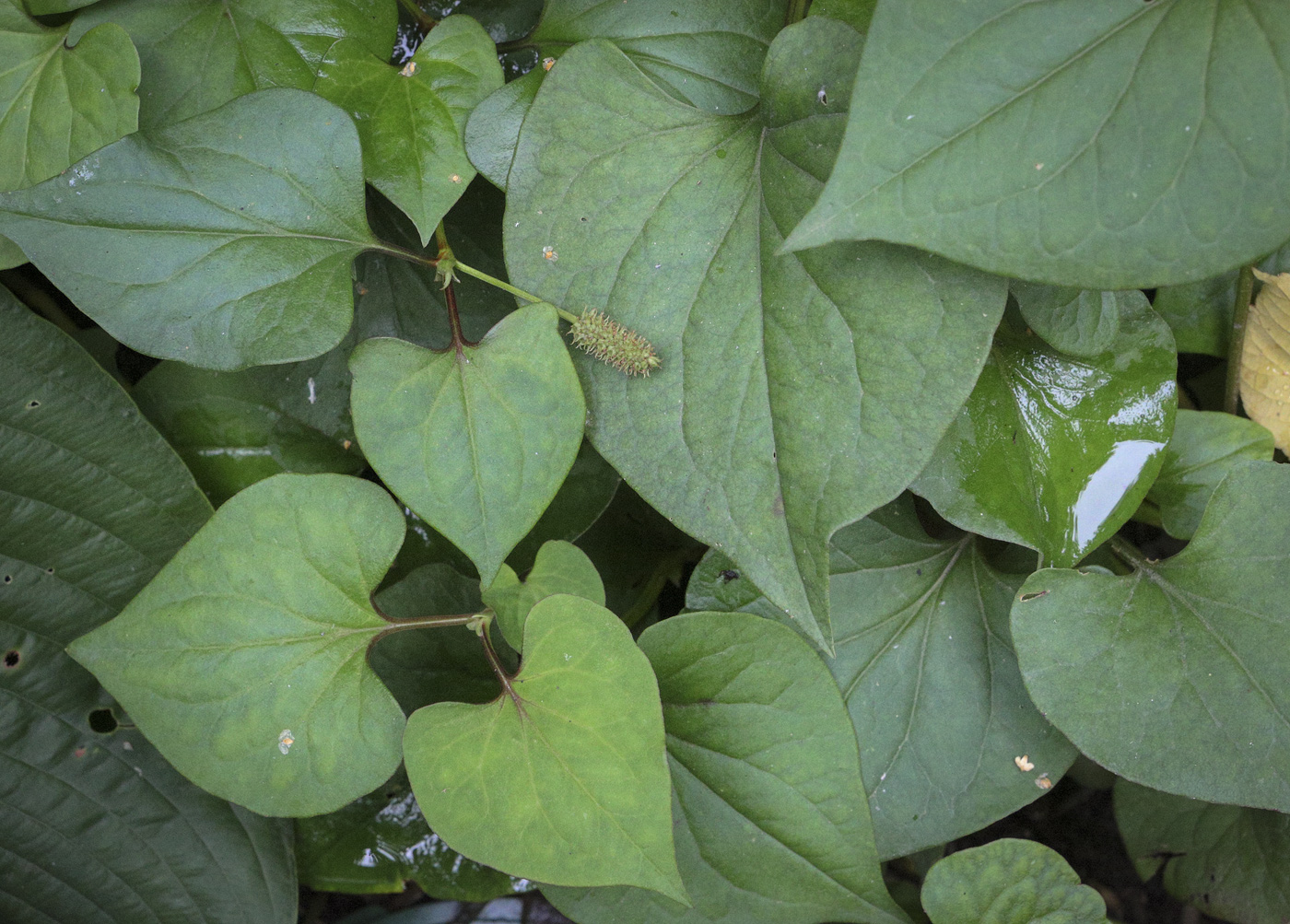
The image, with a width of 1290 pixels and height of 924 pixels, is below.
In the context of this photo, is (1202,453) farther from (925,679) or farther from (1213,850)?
(1213,850)

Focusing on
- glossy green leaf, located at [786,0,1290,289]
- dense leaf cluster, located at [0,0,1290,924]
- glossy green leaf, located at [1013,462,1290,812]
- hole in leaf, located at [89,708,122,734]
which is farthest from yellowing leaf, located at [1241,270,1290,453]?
hole in leaf, located at [89,708,122,734]

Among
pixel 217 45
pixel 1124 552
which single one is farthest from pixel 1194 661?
pixel 217 45

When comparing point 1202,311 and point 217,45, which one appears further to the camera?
point 1202,311

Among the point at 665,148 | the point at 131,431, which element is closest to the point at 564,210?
the point at 665,148

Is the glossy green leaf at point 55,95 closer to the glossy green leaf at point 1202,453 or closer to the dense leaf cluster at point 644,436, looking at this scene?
the dense leaf cluster at point 644,436

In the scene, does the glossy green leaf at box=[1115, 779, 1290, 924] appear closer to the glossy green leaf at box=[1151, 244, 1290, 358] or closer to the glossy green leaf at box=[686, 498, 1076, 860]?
the glossy green leaf at box=[686, 498, 1076, 860]

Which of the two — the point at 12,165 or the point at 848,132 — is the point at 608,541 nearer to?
the point at 848,132

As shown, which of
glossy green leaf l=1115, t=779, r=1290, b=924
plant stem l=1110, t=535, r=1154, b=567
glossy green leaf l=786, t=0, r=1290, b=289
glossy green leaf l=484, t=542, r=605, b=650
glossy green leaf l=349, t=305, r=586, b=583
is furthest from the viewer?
glossy green leaf l=1115, t=779, r=1290, b=924
